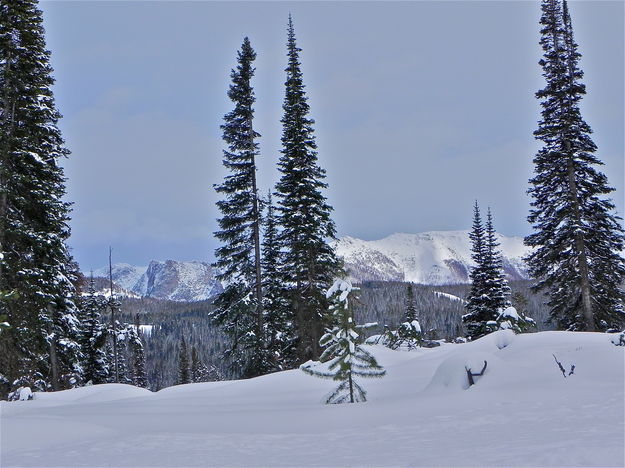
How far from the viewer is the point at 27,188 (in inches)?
666

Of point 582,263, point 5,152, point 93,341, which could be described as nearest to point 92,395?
point 5,152

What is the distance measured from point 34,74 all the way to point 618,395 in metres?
20.5

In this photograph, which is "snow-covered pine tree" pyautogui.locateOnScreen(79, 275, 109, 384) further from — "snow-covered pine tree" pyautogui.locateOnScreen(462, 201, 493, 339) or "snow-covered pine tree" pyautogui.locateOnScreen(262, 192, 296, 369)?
"snow-covered pine tree" pyautogui.locateOnScreen(462, 201, 493, 339)

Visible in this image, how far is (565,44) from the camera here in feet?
71.0

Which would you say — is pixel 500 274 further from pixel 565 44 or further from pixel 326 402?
pixel 326 402

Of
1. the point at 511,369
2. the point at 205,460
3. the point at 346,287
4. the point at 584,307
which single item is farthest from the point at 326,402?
the point at 584,307

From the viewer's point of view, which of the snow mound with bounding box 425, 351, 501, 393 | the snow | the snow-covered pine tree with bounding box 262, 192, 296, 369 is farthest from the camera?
the snow-covered pine tree with bounding box 262, 192, 296, 369

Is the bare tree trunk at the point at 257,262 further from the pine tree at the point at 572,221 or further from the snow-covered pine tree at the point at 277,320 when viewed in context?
the pine tree at the point at 572,221

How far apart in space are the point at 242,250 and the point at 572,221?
1511 cm

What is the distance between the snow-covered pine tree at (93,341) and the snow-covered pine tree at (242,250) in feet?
48.1

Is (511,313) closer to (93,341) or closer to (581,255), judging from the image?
(581,255)

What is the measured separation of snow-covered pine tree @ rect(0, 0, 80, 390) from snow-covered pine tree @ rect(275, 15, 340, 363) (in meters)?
10.0

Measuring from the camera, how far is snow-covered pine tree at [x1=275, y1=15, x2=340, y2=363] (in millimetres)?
22609

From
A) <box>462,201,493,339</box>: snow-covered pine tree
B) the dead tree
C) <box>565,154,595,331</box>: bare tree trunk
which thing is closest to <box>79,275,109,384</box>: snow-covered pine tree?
<box>462,201,493,339</box>: snow-covered pine tree
